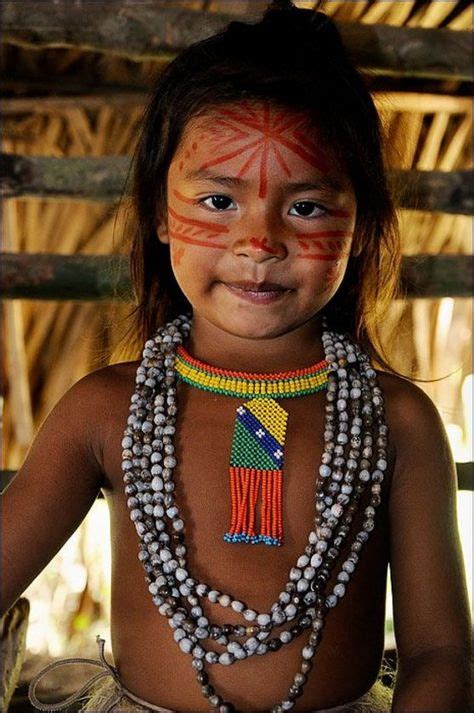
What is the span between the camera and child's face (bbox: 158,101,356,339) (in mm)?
1433

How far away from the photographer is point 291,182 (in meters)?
1.44

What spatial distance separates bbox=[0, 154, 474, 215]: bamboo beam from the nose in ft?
2.63

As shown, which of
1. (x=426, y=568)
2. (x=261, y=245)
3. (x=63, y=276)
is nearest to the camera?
(x=261, y=245)

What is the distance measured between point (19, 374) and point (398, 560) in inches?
92.0

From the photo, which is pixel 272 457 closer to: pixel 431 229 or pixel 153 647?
pixel 153 647

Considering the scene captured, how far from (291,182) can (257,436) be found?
406 mm

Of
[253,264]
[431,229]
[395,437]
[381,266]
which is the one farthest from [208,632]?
[431,229]

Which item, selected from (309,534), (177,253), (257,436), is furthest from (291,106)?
(309,534)

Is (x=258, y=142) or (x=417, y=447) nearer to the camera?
(x=258, y=142)

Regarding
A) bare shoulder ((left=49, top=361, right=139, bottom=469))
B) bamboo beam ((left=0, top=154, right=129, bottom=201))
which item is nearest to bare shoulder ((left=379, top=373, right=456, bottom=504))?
bare shoulder ((left=49, top=361, right=139, bottom=469))

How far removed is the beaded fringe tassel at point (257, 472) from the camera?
148 cm

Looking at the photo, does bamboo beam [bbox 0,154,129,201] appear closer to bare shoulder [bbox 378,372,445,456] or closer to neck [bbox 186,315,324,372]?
neck [bbox 186,315,324,372]

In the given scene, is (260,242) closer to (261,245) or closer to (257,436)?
(261,245)

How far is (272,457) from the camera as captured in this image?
1.52 m
